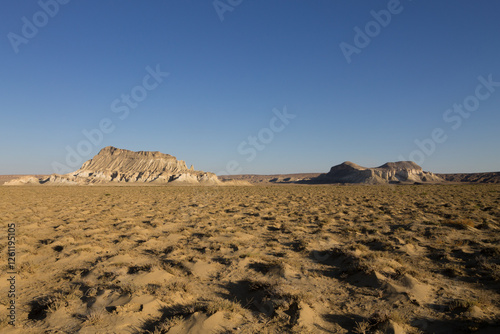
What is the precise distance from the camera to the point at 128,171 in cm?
13388

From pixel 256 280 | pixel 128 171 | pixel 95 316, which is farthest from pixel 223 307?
pixel 128 171

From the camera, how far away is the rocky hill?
115 m

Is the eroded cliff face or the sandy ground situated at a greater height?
the eroded cliff face

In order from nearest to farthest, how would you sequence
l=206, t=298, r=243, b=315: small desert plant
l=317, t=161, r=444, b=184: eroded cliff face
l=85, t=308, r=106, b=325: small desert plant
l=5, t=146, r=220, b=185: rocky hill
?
l=85, t=308, r=106, b=325: small desert plant < l=206, t=298, r=243, b=315: small desert plant < l=317, t=161, r=444, b=184: eroded cliff face < l=5, t=146, r=220, b=185: rocky hill

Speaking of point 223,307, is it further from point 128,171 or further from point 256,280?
point 128,171

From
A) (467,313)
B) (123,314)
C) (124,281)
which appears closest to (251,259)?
(124,281)

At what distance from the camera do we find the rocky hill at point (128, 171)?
115469 millimetres

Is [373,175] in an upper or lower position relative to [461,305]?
upper

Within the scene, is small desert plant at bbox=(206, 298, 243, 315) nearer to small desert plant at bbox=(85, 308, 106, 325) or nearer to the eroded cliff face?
small desert plant at bbox=(85, 308, 106, 325)

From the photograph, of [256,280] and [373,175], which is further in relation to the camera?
[373,175]

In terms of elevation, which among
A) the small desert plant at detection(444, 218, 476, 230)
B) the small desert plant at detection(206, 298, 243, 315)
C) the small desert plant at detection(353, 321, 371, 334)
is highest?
the small desert plant at detection(444, 218, 476, 230)

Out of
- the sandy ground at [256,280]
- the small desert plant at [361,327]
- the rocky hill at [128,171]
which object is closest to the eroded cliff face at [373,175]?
the rocky hill at [128,171]

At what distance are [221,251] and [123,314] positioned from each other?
4238mm

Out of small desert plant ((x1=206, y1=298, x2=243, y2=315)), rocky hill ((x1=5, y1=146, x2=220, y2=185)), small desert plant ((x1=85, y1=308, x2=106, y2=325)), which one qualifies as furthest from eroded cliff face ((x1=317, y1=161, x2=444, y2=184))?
small desert plant ((x1=85, y1=308, x2=106, y2=325))
